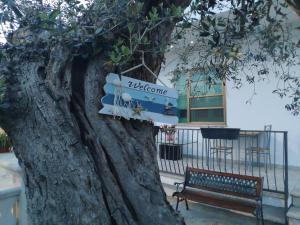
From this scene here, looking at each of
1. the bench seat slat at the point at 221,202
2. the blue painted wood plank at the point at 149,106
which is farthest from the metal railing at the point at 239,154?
the blue painted wood plank at the point at 149,106

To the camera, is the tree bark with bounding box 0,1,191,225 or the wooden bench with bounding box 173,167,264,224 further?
the wooden bench with bounding box 173,167,264,224

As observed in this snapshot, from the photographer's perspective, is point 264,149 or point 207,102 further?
point 207,102

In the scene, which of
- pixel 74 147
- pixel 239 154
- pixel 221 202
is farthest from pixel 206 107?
pixel 74 147

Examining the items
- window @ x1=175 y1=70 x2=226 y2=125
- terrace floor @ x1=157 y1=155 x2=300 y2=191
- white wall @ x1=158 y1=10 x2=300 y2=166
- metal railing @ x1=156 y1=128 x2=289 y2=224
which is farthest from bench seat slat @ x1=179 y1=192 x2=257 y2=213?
window @ x1=175 y1=70 x2=226 y2=125

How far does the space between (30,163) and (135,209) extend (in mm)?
431

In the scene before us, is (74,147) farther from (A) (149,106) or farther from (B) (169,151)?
(B) (169,151)

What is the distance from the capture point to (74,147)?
993 mm

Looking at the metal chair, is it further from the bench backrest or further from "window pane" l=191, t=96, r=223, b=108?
the bench backrest

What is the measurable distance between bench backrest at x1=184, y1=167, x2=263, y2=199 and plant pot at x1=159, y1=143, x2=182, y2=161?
1621mm

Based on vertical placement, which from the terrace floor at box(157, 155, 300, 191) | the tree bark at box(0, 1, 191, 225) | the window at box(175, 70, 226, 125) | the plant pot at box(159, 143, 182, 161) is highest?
the window at box(175, 70, 226, 125)

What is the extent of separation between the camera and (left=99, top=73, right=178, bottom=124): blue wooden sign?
3.58 ft

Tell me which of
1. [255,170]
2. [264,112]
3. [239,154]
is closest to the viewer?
[255,170]

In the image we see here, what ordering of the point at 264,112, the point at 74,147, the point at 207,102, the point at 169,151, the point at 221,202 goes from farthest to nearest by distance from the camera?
the point at 207,102
the point at 169,151
the point at 264,112
the point at 221,202
the point at 74,147

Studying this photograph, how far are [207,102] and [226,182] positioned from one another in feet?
10.4
